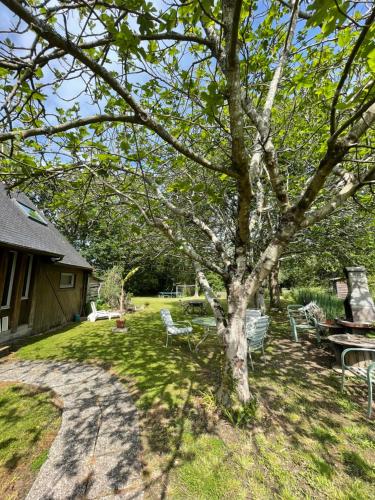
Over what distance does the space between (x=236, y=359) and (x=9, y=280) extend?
28.1 ft

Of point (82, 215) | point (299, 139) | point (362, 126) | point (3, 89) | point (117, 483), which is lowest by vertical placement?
point (117, 483)

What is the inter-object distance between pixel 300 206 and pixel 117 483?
3.85 metres

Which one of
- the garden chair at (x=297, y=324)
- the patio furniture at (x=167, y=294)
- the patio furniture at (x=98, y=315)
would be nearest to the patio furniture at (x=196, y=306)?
the patio furniture at (x=98, y=315)

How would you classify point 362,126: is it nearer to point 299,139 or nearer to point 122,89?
point 122,89

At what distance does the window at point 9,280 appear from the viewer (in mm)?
8195

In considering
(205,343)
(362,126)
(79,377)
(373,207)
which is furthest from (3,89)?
(205,343)

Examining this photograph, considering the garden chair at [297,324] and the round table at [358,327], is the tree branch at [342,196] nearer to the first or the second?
the round table at [358,327]

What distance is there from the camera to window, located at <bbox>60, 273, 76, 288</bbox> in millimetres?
12133

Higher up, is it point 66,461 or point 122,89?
point 122,89

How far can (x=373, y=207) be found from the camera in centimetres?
569

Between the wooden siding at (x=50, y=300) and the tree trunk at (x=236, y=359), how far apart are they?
28.9 feet

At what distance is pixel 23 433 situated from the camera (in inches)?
133

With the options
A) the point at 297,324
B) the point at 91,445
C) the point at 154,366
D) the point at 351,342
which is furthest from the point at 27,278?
the point at 297,324

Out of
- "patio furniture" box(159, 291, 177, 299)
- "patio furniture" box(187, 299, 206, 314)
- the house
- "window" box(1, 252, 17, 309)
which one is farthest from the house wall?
"patio furniture" box(159, 291, 177, 299)
